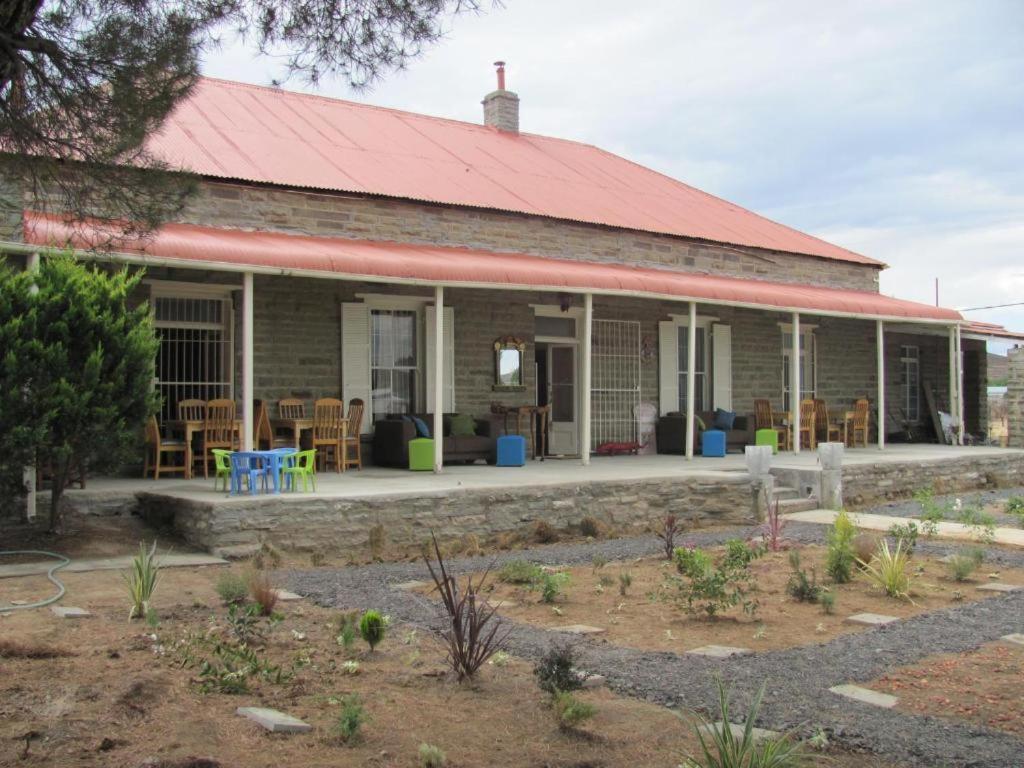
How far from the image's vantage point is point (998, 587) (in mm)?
→ 7168

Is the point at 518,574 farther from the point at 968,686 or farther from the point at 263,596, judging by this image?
the point at 968,686

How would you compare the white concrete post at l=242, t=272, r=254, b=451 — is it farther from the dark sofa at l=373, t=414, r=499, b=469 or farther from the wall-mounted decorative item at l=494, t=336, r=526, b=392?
the wall-mounted decorative item at l=494, t=336, r=526, b=392

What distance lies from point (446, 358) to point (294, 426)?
2602 millimetres

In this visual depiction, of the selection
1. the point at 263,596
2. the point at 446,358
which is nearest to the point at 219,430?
the point at 446,358

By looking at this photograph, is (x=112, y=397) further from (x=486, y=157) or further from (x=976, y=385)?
(x=976, y=385)

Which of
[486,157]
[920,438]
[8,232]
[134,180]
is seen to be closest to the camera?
[134,180]

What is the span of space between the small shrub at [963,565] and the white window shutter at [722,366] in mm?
8511

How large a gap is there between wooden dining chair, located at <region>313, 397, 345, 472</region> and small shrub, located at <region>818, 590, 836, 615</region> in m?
6.42

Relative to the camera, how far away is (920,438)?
65.8ft

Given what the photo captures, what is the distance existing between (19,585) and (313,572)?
6.88 ft

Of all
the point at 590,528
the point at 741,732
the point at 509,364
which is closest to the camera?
the point at 741,732

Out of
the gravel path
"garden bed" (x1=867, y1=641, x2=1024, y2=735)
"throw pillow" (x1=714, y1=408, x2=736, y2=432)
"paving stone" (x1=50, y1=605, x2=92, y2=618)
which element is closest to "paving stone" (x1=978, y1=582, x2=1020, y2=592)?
the gravel path

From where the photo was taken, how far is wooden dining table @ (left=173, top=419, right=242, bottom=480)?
34.5 ft

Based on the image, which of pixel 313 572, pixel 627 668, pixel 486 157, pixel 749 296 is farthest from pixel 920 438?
pixel 627 668
